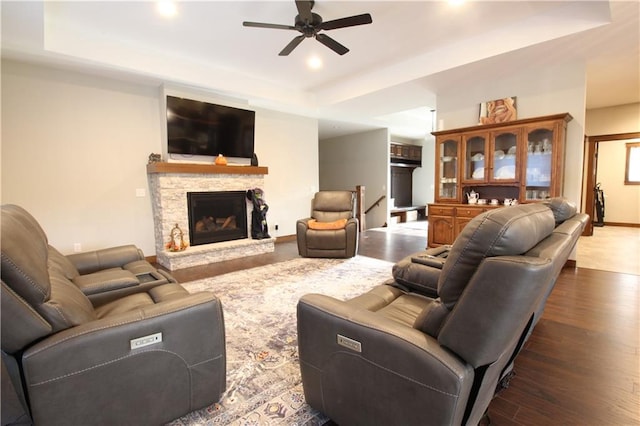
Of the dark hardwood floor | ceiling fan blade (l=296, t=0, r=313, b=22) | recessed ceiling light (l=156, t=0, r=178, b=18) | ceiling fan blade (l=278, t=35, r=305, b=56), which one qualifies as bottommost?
the dark hardwood floor

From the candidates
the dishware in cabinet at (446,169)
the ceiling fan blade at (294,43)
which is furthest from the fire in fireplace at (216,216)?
the dishware in cabinet at (446,169)

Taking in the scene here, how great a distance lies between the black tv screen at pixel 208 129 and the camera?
4.57 metres

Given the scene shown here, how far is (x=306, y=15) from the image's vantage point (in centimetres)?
296

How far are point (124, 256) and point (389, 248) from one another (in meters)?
4.07

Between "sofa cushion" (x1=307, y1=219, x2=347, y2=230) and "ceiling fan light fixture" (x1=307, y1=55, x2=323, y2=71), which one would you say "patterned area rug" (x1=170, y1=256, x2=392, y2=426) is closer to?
"sofa cushion" (x1=307, y1=219, x2=347, y2=230)

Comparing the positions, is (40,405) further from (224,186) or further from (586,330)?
(224,186)

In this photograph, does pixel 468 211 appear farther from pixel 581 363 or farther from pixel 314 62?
pixel 314 62

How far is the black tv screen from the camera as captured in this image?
4.57 meters

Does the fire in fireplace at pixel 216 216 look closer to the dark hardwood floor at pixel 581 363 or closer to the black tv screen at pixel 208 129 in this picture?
the black tv screen at pixel 208 129

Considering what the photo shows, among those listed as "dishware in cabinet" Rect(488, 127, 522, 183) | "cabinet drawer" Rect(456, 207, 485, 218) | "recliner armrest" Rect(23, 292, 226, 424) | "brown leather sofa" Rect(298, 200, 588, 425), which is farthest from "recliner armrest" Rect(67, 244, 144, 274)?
"dishware in cabinet" Rect(488, 127, 522, 183)

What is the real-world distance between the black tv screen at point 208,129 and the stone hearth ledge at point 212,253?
154 centimetres

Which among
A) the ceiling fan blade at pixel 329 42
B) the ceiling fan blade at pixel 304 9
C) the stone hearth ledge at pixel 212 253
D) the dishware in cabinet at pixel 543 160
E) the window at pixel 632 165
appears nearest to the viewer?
the ceiling fan blade at pixel 304 9

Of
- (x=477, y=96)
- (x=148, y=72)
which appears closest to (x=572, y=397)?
(x=477, y=96)

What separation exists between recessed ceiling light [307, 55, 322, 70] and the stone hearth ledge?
297 cm
